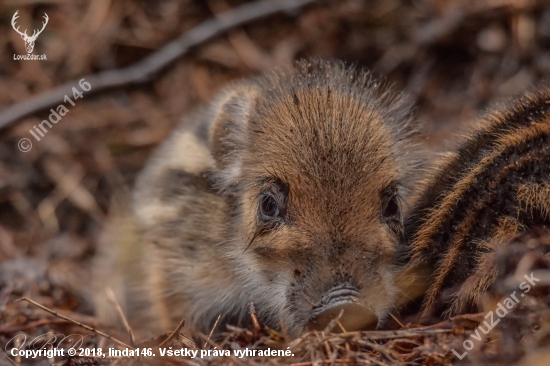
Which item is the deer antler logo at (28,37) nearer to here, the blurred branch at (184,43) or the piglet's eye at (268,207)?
the blurred branch at (184,43)

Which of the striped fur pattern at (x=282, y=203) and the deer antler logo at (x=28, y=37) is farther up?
the deer antler logo at (x=28, y=37)

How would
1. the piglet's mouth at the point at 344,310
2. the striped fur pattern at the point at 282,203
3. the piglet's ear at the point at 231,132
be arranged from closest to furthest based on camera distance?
the piglet's mouth at the point at 344,310 < the striped fur pattern at the point at 282,203 < the piglet's ear at the point at 231,132

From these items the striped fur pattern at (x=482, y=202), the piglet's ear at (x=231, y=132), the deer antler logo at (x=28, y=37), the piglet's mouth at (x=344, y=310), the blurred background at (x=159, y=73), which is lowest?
the piglet's mouth at (x=344, y=310)

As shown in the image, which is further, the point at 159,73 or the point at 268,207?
the point at 159,73

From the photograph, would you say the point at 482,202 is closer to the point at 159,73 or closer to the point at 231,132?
the point at 231,132

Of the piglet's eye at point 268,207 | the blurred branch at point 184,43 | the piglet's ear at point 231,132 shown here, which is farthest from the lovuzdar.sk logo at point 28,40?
the piglet's eye at point 268,207

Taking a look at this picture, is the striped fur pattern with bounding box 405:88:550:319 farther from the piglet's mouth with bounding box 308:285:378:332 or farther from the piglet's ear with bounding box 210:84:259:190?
the piglet's ear with bounding box 210:84:259:190

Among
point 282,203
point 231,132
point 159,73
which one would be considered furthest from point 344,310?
point 159,73
